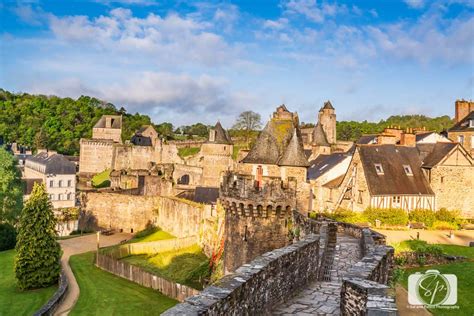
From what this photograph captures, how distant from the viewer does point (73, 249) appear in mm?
29156

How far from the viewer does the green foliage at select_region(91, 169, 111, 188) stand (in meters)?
61.6

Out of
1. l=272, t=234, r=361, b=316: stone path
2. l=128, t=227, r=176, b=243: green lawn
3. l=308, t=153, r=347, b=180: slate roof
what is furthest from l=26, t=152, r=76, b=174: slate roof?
l=272, t=234, r=361, b=316: stone path

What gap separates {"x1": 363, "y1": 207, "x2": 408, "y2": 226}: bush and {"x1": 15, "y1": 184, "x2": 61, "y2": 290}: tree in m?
17.3

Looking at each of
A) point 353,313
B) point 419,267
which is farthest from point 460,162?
point 353,313

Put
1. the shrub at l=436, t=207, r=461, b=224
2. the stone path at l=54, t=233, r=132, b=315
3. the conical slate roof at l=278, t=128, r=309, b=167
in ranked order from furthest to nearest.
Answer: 1. the shrub at l=436, t=207, r=461, b=224
2. the stone path at l=54, t=233, r=132, b=315
3. the conical slate roof at l=278, t=128, r=309, b=167

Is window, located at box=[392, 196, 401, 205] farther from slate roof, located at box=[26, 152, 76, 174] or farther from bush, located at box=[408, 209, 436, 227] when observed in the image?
slate roof, located at box=[26, 152, 76, 174]

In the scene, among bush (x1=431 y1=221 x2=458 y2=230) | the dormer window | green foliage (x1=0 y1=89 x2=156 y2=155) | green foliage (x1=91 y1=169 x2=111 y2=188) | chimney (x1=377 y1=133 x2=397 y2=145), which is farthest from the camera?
green foliage (x1=0 y1=89 x2=156 y2=155)

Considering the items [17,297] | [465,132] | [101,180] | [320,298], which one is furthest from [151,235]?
[101,180]

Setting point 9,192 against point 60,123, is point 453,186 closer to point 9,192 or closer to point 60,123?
point 9,192

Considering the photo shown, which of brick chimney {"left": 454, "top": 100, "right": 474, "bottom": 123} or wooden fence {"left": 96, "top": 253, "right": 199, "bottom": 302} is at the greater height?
brick chimney {"left": 454, "top": 100, "right": 474, "bottom": 123}

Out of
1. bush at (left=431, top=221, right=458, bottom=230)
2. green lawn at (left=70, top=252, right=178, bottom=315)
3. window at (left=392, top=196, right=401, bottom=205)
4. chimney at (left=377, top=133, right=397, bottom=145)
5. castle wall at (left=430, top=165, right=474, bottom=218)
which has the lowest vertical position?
green lawn at (left=70, top=252, right=178, bottom=315)

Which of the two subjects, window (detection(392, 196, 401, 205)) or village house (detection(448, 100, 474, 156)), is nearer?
window (detection(392, 196, 401, 205))

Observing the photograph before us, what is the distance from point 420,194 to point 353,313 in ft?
84.0

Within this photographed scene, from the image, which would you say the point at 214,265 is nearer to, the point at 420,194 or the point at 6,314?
the point at 6,314
